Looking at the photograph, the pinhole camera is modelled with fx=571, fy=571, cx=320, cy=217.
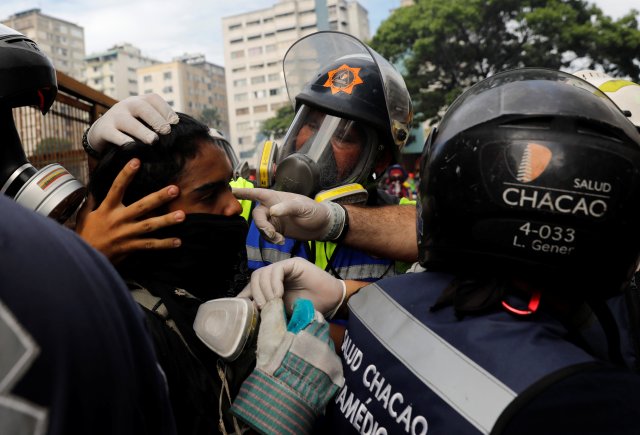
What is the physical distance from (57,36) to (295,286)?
122 metres

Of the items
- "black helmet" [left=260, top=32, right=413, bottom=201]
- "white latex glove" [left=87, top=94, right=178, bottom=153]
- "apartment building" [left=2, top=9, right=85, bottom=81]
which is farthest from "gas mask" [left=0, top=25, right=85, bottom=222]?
"apartment building" [left=2, top=9, right=85, bottom=81]

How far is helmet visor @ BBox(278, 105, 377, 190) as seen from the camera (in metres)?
2.65

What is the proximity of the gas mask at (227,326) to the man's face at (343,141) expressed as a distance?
50.3 inches

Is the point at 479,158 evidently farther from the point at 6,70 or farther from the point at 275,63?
the point at 275,63

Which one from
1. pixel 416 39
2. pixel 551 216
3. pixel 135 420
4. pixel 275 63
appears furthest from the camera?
pixel 275 63

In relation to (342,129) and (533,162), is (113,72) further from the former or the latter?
(533,162)

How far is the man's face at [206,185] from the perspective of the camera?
172 cm

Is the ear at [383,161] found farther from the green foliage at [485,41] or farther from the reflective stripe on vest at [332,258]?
the green foliage at [485,41]

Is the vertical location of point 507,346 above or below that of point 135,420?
below

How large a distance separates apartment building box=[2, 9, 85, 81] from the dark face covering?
10983 centimetres

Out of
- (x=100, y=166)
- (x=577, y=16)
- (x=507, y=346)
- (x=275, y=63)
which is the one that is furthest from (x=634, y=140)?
(x=275, y=63)

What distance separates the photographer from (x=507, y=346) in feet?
3.72

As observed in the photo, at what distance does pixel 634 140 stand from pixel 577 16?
26.3m

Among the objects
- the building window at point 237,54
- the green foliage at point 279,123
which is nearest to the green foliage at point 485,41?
the green foliage at point 279,123
